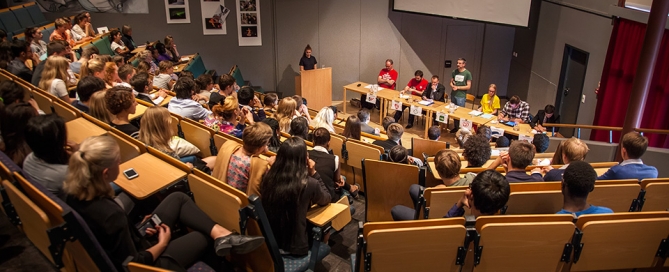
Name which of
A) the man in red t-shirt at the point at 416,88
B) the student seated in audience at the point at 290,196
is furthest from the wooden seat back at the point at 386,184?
the man in red t-shirt at the point at 416,88

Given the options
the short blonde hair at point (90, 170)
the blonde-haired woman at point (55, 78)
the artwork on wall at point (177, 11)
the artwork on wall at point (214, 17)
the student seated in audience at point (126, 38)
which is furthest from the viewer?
the artwork on wall at point (214, 17)

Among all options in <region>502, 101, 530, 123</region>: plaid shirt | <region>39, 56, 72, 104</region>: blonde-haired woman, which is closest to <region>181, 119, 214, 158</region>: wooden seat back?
<region>39, 56, 72, 104</region>: blonde-haired woman

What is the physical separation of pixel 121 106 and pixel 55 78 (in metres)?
1.72

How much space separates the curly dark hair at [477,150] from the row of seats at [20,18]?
8.06 m

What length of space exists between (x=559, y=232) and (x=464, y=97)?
6625 mm

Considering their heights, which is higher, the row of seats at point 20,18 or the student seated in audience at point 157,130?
the row of seats at point 20,18

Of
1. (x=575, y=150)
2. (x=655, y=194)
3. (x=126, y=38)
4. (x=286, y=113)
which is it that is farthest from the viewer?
(x=126, y=38)

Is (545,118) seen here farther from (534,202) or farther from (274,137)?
(274,137)

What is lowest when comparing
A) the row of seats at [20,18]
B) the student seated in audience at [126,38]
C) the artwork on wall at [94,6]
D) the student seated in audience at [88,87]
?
the student seated in audience at [88,87]

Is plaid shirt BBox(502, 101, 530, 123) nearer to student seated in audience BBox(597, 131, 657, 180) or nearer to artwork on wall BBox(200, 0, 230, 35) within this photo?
student seated in audience BBox(597, 131, 657, 180)

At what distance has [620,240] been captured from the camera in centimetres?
272

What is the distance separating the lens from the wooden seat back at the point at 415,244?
2562 millimetres

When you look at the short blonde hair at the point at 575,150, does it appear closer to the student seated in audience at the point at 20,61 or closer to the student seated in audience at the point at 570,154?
the student seated in audience at the point at 570,154

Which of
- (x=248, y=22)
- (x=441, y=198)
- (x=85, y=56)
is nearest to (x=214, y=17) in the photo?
(x=248, y=22)
